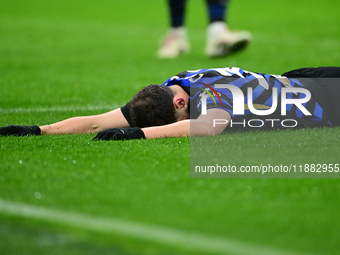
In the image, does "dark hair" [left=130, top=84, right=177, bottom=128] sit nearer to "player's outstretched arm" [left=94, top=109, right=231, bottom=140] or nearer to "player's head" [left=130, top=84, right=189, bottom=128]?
"player's head" [left=130, top=84, right=189, bottom=128]

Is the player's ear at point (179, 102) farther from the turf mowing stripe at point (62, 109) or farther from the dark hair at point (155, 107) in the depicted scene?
the turf mowing stripe at point (62, 109)

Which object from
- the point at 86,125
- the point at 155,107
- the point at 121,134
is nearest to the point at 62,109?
the point at 86,125

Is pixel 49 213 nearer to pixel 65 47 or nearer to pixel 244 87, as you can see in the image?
pixel 244 87

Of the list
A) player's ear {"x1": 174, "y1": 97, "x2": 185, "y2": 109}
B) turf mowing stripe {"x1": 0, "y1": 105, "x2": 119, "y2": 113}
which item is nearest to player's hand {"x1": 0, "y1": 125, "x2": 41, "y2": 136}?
player's ear {"x1": 174, "y1": 97, "x2": 185, "y2": 109}

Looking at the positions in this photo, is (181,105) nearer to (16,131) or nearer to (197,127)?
(197,127)

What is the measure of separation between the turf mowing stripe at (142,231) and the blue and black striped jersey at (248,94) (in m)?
1.25

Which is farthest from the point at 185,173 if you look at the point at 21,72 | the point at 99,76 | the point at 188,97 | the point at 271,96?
the point at 21,72

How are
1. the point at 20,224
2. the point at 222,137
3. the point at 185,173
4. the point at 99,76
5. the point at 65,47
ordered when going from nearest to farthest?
1. the point at 20,224
2. the point at 185,173
3. the point at 222,137
4. the point at 99,76
5. the point at 65,47

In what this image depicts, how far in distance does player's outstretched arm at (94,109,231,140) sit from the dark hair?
155 mm

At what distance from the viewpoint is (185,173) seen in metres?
1.85

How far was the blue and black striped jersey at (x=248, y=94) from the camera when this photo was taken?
2613 mm

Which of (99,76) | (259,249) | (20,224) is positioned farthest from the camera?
(99,76)

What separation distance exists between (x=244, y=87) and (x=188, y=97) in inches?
13.3

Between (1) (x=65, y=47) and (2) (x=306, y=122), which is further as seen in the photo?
(1) (x=65, y=47)
